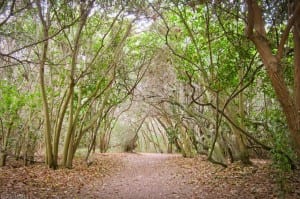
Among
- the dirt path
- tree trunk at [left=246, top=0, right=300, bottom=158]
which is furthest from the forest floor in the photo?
tree trunk at [left=246, top=0, right=300, bottom=158]

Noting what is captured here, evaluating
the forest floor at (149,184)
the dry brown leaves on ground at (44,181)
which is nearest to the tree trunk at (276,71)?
the forest floor at (149,184)

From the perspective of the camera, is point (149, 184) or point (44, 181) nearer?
point (44, 181)

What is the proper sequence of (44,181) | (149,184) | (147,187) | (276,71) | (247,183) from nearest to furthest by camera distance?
(276,71) → (247,183) → (44,181) → (147,187) → (149,184)

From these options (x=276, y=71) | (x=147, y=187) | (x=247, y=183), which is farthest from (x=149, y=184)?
(x=276, y=71)

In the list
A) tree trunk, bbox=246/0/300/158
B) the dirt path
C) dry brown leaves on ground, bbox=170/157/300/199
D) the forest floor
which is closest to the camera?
tree trunk, bbox=246/0/300/158

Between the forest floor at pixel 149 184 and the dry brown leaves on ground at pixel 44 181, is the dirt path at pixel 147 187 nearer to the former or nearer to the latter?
the forest floor at pixel 149 184

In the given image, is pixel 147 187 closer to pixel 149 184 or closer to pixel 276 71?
pixel 149 184

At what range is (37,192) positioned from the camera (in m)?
8.14

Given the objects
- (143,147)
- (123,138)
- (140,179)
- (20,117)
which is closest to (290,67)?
(140,179)

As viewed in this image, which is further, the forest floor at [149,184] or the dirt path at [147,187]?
the dirt path at [147,187]

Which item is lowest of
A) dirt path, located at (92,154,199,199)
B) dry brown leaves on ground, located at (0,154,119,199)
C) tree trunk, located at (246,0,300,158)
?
dirt path, located at (92,154,199,199)

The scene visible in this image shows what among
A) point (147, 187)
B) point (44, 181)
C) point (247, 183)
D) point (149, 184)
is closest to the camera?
point (247, 183)

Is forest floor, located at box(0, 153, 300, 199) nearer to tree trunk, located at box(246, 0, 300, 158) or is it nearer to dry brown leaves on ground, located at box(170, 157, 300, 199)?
dry brown leaves on ground, located at box(170, 157, 300, 199)

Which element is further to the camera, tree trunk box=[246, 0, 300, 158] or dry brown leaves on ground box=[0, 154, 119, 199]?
dry brown leaves on ground box=[0, 154, 119, 199]
